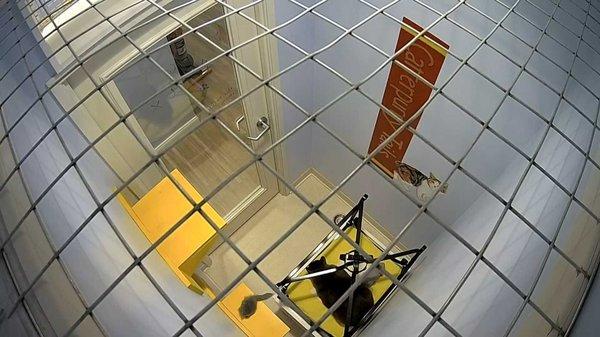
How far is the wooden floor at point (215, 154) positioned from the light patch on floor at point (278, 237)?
5.2 inches

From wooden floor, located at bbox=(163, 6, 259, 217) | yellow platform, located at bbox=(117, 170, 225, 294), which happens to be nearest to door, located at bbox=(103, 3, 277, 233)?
wooden floor, located at bbox=(163, 6, 259, 217)

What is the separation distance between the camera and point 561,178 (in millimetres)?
487

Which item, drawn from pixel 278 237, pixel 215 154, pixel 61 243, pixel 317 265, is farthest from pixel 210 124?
pixel 61 243

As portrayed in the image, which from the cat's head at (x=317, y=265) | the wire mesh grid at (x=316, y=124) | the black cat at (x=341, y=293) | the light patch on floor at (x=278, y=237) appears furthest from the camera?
the light patch on floor at (x=278, y=237)

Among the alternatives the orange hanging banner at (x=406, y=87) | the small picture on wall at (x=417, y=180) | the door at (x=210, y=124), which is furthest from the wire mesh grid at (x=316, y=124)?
the door at (x=210, y=124)

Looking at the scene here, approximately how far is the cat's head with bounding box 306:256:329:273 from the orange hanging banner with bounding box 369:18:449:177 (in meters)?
0.34

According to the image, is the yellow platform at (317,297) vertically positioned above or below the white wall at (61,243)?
below

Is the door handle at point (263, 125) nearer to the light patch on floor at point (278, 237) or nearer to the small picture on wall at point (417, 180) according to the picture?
the light patch on floor at point (278, 237)

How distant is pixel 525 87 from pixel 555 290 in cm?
45

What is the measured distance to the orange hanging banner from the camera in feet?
3.18

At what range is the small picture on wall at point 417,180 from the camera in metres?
1.24

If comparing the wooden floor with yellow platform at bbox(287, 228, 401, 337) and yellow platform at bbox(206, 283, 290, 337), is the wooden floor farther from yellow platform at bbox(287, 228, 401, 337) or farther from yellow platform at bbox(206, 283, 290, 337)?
yellow platform at bbox(206, 283, 290, 337)

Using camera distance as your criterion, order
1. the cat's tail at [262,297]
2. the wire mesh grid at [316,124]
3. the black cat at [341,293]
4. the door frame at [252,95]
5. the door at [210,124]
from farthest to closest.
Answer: the door at [210,124] < the black cat at [341,293] < the door frame at [252,95] < the cat's tail at [262,297] < the wire mesh grid at [316,124]

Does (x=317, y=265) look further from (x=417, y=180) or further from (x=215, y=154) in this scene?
(x=215, y=154)
